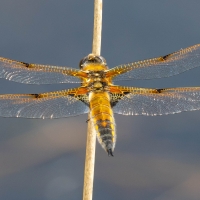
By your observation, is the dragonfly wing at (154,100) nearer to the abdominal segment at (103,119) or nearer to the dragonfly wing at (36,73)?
the abdominal segment at (103,119)

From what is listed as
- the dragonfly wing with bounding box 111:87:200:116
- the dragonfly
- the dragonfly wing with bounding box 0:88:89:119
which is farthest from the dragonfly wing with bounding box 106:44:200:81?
the dragonfly wing with bounding box 0:88:89:119

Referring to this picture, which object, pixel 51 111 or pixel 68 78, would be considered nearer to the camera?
pixel 51 111

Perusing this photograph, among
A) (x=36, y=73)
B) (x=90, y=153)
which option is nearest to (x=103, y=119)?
(x=90, y=153)

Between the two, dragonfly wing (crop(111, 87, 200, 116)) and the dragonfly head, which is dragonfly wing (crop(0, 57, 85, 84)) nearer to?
the dragonfly head

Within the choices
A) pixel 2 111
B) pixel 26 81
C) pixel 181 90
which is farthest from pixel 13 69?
pixel 181 90

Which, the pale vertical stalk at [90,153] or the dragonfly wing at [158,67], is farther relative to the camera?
the dragonfly wing at [158,67]

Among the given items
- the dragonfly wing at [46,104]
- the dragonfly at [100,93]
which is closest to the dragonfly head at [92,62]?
the dragonfly at [100,93]

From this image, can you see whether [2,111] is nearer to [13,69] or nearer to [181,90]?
[13,69]
